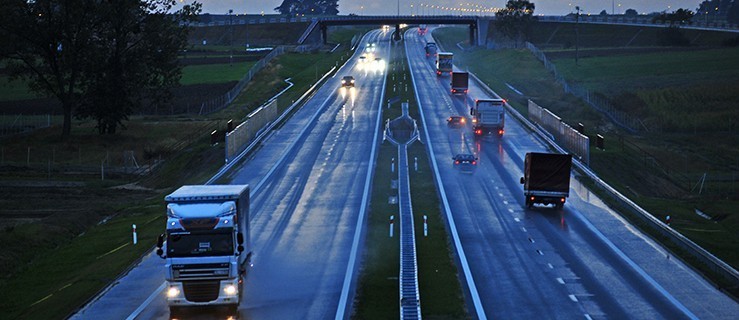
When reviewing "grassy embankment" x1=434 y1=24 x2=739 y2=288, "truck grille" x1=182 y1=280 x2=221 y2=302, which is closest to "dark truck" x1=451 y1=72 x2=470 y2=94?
"grassy embankment" x1=434 y1=24 x2=739 y2=288

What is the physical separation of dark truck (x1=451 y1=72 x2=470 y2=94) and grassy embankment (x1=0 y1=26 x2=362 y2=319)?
22038 mm

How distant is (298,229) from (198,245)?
15764 millimetres

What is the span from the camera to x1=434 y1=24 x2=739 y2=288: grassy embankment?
55.2 metres

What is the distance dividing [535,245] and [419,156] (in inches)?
1059

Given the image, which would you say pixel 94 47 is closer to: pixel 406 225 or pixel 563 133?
pixel 563 133

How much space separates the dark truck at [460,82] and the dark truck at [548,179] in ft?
193

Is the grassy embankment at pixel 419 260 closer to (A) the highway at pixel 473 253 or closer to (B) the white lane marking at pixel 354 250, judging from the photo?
(B) the white lane marking at pixel 354 250

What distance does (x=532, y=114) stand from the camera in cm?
8562

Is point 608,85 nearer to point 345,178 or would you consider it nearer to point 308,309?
point 345,178

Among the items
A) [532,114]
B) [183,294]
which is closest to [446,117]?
[532,114]

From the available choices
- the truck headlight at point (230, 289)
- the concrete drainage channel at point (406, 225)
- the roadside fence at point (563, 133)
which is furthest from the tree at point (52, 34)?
the truck headlight at point (230, 289)

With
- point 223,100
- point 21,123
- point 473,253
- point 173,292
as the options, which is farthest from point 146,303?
point 223,100

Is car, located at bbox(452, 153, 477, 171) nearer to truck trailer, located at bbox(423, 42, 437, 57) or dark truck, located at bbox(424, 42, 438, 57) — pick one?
truck trailer, located at bbox(423, 42, 437, 57)

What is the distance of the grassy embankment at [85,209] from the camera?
3664 cm
